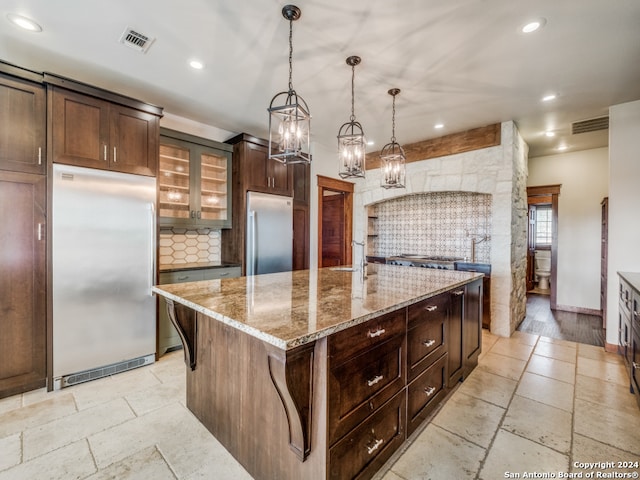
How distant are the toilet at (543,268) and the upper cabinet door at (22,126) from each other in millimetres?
8951

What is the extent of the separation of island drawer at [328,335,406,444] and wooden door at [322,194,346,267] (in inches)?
156

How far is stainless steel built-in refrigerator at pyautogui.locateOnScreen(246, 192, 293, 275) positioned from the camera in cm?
372

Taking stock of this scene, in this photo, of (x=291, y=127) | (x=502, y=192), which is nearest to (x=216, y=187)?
(x=291, y=127)

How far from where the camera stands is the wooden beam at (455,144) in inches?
153

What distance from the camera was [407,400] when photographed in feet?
5.72

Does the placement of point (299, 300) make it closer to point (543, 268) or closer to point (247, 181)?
point (247, 181)

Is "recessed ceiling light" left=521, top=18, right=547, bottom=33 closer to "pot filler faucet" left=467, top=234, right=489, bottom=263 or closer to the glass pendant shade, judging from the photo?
the glass pendant shade

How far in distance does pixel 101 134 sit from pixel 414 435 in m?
3.44

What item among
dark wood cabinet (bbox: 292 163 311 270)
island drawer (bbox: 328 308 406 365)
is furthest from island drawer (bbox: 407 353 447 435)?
dark wood cabinet (bbox: 292 163 311 270)

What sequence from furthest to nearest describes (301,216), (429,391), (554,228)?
(554,228) → (301,216) → (429,391)

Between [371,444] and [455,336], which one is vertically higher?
[455,336]

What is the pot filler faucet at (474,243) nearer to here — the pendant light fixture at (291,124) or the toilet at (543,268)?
the pendant light fixture at (291,124)

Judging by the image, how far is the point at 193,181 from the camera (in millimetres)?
3535

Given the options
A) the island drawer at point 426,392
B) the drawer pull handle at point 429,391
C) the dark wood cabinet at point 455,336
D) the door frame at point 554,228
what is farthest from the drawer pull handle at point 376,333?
the door frame at point 554,228
